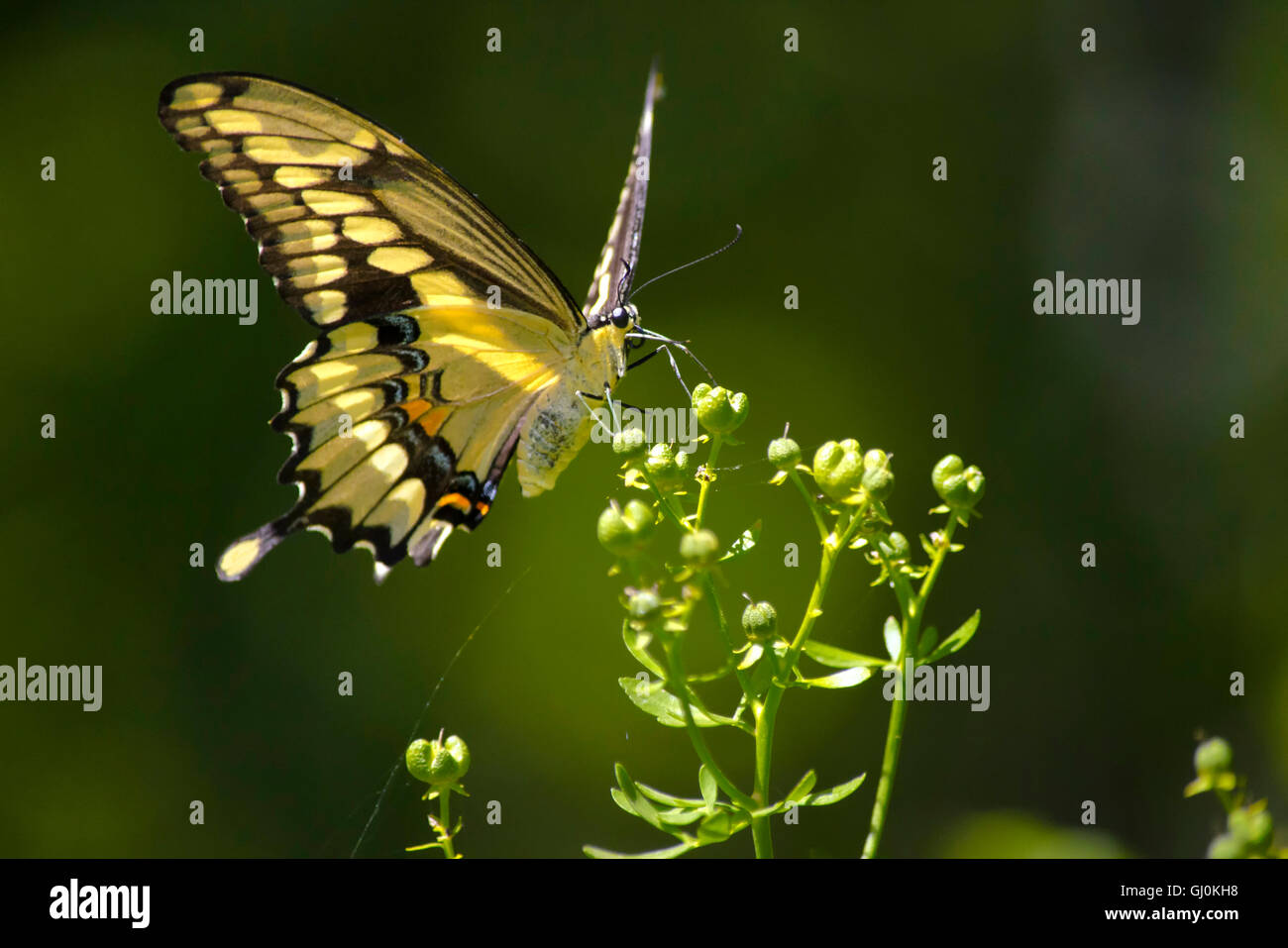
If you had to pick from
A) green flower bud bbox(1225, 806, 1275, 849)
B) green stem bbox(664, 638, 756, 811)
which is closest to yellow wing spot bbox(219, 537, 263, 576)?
green stem bbox(664, 638, 756, 811)

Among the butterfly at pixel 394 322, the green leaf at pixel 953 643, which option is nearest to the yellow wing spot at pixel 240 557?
the butterfly at pixel 394 322

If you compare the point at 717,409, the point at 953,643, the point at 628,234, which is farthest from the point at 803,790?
the point at 628,234

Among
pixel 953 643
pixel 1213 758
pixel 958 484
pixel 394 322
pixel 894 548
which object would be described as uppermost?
pixel 394 322

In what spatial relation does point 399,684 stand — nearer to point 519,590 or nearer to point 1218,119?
point 519,590

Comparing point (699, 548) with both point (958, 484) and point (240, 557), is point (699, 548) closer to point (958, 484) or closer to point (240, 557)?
point (958, 484)

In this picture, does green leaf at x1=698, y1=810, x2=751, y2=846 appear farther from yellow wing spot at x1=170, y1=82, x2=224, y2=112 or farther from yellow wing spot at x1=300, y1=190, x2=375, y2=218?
yellow wing spot at x1=170, y1=82, x2=224, y2=112

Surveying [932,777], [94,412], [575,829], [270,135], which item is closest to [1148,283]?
[932,777]
